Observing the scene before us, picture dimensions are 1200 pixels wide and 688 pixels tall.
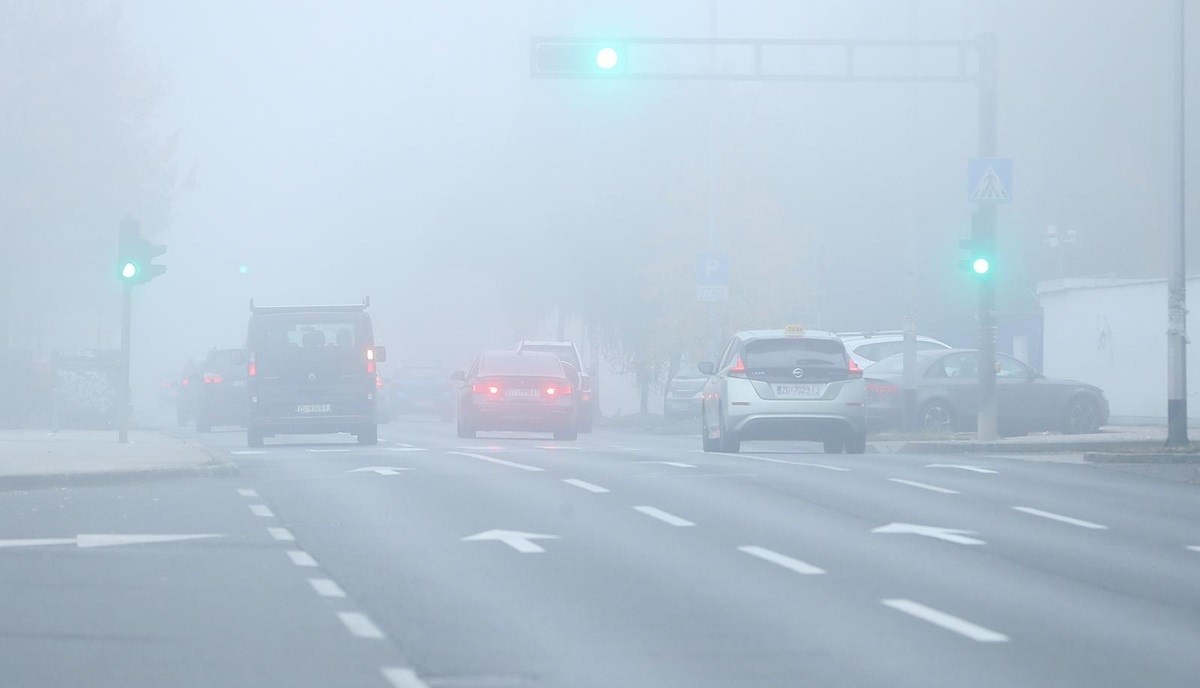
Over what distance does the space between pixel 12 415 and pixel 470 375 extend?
1011 centimetres

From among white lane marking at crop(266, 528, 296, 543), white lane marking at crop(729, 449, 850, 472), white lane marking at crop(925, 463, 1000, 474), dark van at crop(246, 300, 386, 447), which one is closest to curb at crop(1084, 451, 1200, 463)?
white lane marking at crop(925, 463, 1000, 474)

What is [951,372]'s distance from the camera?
29.7 metres

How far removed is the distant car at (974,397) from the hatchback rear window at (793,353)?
5.41 metres

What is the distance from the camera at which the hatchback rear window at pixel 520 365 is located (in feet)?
102

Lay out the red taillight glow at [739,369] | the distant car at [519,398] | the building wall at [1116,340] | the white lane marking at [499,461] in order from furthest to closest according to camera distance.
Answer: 1. the building wall at [1116,340]
2. the distant car at [519,398]
3. the red taillight glow at [739,369]
4. the white lane marking at [499,461]

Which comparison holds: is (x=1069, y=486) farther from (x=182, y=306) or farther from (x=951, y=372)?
(x=182, y=306)

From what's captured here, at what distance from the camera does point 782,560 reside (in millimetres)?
11961

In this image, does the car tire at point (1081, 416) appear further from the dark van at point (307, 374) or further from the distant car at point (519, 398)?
the dark van at point (307, 374)

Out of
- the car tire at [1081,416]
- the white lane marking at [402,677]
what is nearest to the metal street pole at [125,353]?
the car tire at [1081,416]

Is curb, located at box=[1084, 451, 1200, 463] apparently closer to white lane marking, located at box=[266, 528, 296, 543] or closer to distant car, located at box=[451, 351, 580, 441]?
white lane marking, located at box=[266, 528, 296, 543]

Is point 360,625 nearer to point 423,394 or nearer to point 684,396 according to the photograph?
point 684,396

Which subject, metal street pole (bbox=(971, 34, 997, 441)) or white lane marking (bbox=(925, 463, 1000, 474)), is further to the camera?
metal street pole (bbox=(971, 34, 997, 441))

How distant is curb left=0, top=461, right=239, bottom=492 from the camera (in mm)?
17375

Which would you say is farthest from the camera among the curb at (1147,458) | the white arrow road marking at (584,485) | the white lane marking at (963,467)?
the curb at (1147,458)
